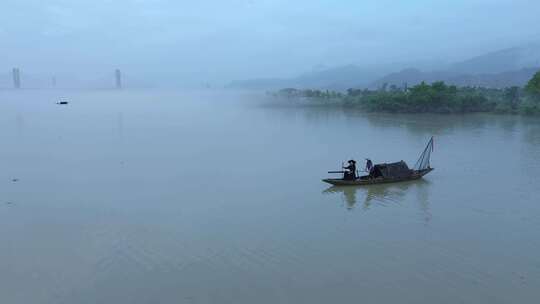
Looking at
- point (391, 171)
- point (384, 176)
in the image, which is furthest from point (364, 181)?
point (391, 171)

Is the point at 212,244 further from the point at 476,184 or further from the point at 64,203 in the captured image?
the point at 476,184

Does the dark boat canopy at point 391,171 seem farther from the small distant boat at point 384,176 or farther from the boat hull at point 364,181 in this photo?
the boat hull at point 364,181

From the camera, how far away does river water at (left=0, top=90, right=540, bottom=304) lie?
8680 mm

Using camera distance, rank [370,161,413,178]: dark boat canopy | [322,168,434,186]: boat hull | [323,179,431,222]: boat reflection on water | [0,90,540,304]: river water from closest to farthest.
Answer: [0,90,540,304]: river water, [323,179,431,222]: boat reflection on water, [322,168,434,186]: boat hull, [370,161,413,178]: dark boat canopy

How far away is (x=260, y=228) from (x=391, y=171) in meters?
6.35

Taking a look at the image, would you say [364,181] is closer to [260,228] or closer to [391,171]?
[391,171]

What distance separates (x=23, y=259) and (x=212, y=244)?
12.5 feet

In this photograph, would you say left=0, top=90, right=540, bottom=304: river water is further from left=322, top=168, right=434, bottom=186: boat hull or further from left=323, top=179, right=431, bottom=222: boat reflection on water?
left=322, top=168, right=434, bottom=186: boat hull

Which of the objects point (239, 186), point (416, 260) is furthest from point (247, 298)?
point (239, 186)

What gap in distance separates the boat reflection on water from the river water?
58mm

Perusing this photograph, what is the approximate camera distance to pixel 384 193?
15250mm

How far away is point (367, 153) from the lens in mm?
23203

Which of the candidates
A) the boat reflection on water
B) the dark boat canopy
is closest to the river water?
the boat reflection on water

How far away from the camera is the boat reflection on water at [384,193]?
14211 millimetres
